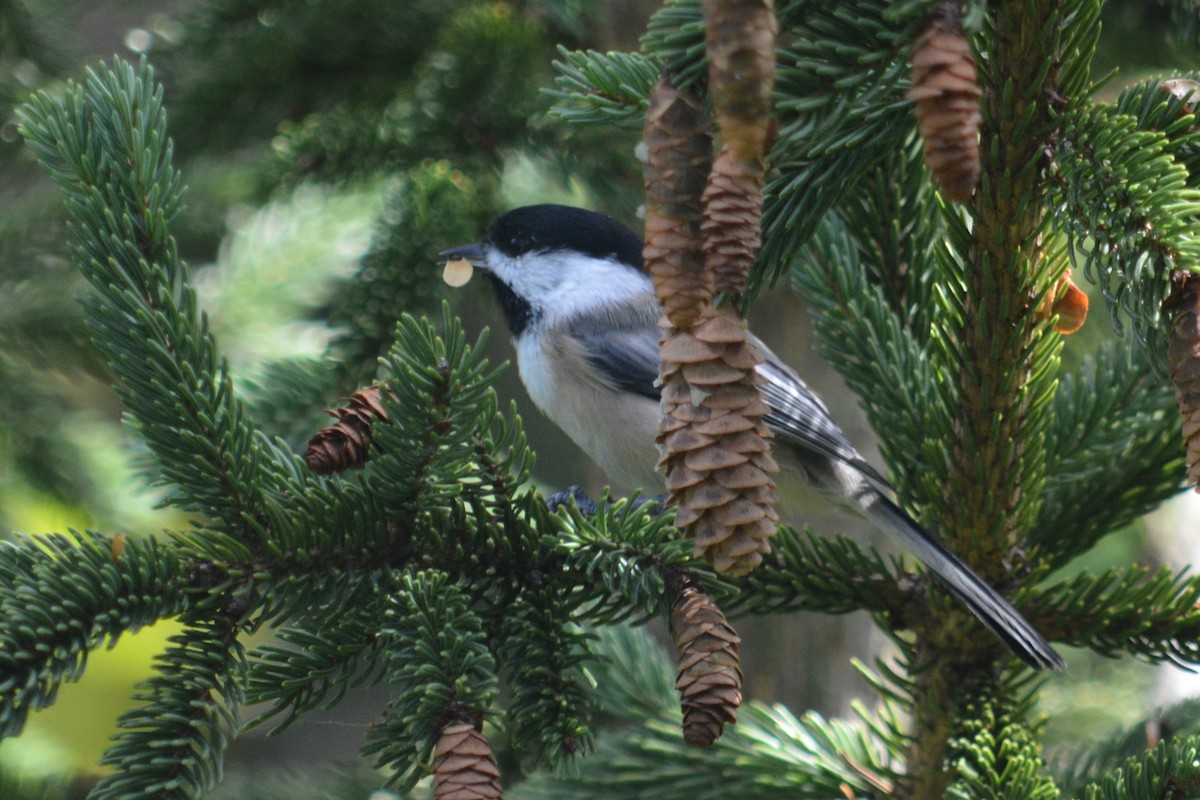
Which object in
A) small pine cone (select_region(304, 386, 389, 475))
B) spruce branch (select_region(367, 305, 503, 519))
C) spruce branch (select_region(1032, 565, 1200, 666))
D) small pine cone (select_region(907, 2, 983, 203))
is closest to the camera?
small pine cone (select_region(907, 2, 983, 203))

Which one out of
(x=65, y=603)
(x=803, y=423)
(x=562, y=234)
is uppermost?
(x=562, y=234)

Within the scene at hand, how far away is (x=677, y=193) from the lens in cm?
68

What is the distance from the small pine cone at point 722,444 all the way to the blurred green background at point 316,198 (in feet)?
3.07

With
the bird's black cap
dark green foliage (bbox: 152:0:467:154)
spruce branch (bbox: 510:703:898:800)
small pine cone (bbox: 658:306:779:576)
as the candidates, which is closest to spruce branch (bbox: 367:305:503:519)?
small pine cone (bbox: 658:306:779:576)

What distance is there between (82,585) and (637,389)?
1182 mm

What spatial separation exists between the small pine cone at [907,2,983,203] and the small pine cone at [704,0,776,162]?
0.27 ft

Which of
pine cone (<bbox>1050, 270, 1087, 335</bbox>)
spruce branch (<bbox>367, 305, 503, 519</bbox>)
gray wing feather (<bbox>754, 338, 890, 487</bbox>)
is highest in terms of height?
gray wing feather (<bbox>754, 338, 890, 487</bbox>)

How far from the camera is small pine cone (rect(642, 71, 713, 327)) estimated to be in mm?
675

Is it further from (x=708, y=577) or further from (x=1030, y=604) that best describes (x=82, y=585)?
(x=1030, y=604)

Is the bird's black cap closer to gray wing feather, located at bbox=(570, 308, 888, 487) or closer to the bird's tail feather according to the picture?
gray wing feather, located at bbox=(570, 308, 888, 487)

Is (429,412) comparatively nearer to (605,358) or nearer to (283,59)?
(605,358)

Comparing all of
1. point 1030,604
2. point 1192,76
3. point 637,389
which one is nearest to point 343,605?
point 1030,604

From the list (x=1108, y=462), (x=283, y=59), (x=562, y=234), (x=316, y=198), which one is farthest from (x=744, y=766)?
(x=283, y=59)

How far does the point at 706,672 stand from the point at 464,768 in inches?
7.5
